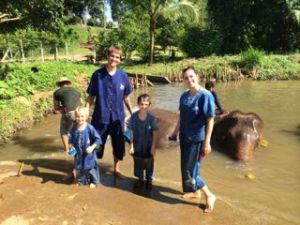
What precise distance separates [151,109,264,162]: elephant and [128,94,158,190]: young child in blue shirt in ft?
9.81

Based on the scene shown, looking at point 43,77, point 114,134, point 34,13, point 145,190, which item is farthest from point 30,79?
point 145,190

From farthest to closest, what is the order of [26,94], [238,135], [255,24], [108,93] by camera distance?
1. [255,24]
2. [26,94]
3. [238,135]
4. [108,93]

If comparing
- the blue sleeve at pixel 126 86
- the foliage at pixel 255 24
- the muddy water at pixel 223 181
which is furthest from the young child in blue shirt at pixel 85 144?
the foliage at pixel 255 24

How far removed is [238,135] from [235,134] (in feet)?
0.26

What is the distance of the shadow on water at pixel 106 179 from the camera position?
5648 millimetres

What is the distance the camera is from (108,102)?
5.88 m

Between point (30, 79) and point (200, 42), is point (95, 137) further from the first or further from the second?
point (200, 42)

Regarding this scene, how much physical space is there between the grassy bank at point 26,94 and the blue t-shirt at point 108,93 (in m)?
4.27

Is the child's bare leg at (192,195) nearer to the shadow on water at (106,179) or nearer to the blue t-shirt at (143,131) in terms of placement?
the shadow on water at (106,179)

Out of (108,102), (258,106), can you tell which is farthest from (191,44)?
(108,102)

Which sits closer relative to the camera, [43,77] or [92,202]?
[92,202]

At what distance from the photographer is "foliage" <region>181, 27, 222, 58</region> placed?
28438 mm

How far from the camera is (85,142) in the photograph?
5727mm

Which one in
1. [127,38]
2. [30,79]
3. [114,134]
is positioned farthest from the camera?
[127,38]
